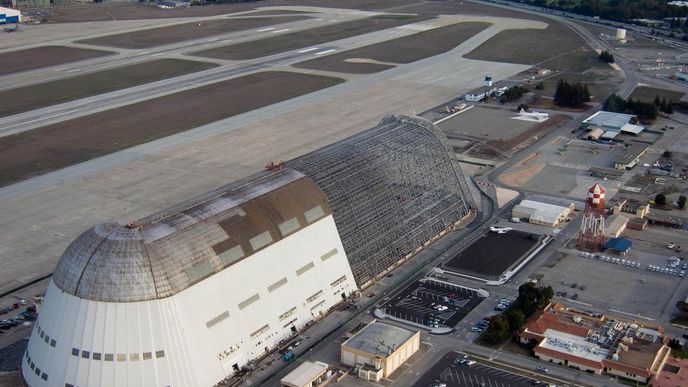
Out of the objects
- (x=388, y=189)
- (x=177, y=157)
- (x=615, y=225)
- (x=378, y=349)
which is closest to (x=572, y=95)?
(x=615, y=225)

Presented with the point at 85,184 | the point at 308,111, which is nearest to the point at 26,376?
the point at 85,184

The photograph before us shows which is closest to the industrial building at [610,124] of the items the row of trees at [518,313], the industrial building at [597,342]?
the row of trees at [518,313]

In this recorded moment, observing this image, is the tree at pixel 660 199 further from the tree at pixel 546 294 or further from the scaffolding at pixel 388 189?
the tree at pixel 546 294

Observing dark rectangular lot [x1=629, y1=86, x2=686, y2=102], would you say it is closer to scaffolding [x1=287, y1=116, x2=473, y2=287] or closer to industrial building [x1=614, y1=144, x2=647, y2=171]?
industrial building [x1=614, y1=144, x2=647, y2=171]

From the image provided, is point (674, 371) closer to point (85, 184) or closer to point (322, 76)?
point (85, 184)

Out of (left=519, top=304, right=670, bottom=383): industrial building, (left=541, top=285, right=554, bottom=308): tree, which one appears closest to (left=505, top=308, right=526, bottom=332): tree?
(left=519, top=304, right=670, bottom=383): industrial building

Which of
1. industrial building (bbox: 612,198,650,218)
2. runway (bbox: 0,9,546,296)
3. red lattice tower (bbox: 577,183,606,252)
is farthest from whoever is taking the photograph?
industrial building (bbox: 612,198,650,218)

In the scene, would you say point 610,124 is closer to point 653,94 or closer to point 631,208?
point 653,94
